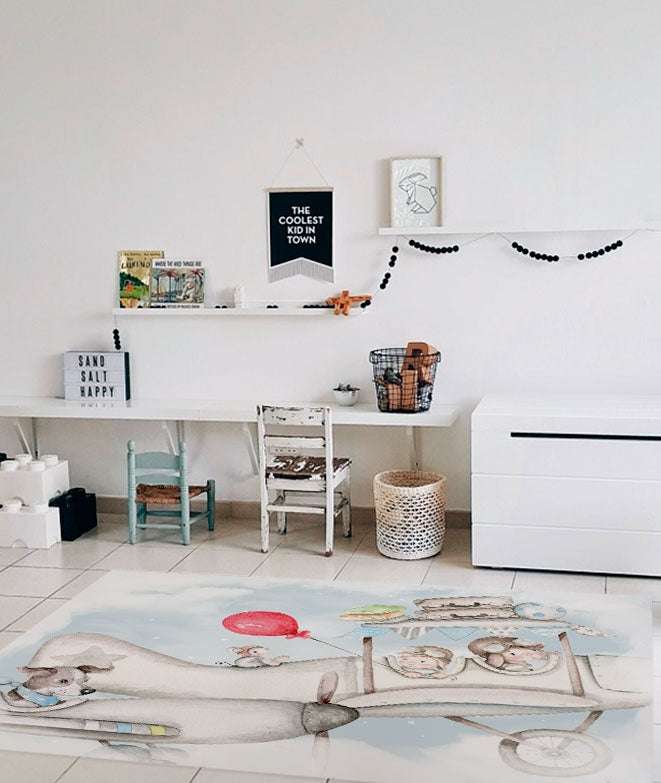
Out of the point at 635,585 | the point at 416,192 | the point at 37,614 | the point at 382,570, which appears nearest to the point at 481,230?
the point at 416,192

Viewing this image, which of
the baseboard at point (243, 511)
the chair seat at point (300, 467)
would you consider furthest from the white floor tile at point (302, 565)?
the baseboard at point (243, 511)

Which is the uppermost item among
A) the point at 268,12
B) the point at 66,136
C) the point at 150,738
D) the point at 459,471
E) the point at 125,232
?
the point at 268,12

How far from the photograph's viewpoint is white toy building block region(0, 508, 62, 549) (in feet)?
15.8

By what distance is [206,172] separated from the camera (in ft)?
16.5

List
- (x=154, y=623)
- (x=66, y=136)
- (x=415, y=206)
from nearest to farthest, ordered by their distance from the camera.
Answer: (x=154, y=623) < (x=415, y=206) < (x=66, y=136)

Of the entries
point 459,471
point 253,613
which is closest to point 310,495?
point 459,471

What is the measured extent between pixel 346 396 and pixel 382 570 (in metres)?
0.84

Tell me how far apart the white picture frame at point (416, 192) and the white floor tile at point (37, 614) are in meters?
2.13

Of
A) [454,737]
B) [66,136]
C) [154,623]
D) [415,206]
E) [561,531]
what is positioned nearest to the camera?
[454,737]

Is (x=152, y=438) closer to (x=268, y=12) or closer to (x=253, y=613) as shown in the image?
(x=253, y=613)

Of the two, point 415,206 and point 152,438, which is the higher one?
point 415,206

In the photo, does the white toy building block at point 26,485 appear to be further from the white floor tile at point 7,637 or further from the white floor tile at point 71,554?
the white floor tile at point 7,637

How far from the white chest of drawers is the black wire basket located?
1.12 feet

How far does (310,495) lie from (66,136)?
2.06 meters
